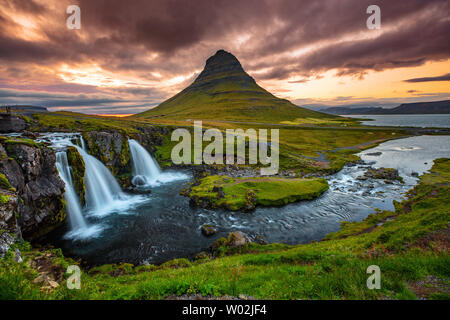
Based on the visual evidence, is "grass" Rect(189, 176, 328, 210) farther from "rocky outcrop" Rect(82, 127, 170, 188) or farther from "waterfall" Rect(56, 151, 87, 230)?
"rocky outcrop" Rect(82, 127, 170, 188)

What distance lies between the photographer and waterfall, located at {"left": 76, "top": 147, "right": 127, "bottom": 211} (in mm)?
32219

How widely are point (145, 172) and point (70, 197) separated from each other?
25.6m

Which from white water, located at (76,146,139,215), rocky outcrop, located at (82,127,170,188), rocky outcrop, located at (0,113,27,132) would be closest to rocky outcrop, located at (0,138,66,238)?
white water, located at (76,146,139,215)

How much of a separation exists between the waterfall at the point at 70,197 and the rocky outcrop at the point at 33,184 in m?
1.49

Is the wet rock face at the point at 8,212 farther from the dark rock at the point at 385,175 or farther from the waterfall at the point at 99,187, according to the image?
the dark rock at the point at 385,175

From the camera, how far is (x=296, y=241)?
2353cm

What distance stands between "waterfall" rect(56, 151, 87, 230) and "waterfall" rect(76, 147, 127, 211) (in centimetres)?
317

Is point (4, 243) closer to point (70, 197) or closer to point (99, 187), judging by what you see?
point (70, 197)

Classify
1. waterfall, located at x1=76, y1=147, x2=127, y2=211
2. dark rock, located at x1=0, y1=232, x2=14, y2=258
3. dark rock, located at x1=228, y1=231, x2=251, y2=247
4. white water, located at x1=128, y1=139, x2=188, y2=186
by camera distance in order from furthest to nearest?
white water, located at x1=128, y1=139, x2=188, y2=186
waterfall, located at x1=76, y1=147, x2=127, y2=211
dark rock, located at x1=228, y1=231, x2=251, y2=247
dark rock, located at x1=0, y1=232, x2=14, y2=258

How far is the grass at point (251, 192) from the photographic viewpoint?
108 feet
